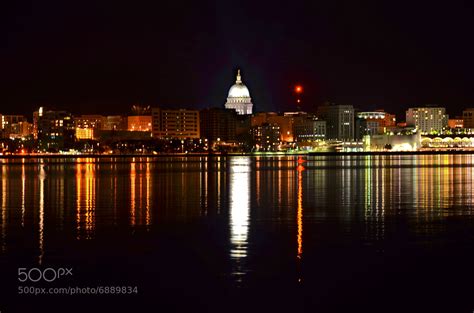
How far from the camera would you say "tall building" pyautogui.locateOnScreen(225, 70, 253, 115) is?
160 meters

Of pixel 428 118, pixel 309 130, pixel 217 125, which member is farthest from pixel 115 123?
pixel 428 118

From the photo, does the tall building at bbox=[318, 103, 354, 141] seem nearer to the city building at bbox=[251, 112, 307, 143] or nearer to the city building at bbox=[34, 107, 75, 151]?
the city building at bbox=[251, 112, 307, 143]

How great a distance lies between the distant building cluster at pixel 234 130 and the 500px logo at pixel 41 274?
364 ft

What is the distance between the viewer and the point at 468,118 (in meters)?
163

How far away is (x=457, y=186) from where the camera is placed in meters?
29.3

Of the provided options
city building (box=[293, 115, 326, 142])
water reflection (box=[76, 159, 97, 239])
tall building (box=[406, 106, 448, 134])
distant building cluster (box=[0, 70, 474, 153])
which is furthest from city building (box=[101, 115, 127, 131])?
water reflection (box=[76, 159, 97, 239])

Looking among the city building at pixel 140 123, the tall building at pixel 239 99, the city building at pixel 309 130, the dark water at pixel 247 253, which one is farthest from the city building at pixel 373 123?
the dark water at pixel 247 253

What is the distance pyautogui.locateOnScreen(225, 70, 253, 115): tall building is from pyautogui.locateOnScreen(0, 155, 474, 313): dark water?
136448 millimetres

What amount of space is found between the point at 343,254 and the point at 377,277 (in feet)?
→ 5.87

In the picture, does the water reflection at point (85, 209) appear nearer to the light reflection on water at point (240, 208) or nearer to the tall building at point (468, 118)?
the light reflection on water at point (240, 208)

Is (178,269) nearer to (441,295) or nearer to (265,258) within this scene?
(265,258)

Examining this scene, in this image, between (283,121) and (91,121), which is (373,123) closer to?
(283,121)

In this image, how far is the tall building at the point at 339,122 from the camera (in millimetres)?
155250

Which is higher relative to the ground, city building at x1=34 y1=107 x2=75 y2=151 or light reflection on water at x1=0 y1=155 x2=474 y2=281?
city building at x1=34 y1=107 x2=75 y2=151
